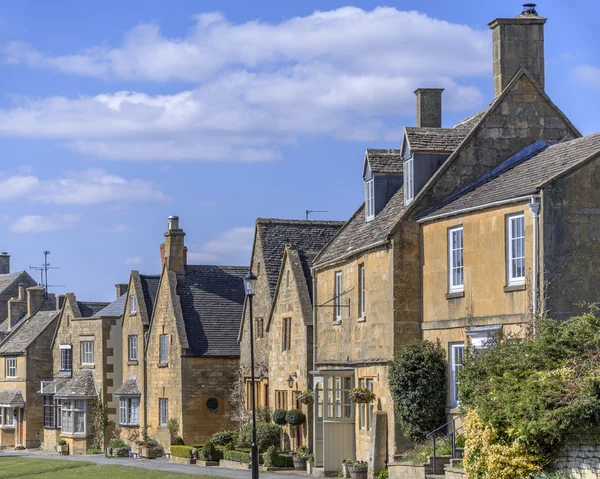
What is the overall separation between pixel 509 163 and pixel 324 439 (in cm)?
1069

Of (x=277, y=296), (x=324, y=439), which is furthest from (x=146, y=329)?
(x=324, y=439)

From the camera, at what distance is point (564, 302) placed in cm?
2627

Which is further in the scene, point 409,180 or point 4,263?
point 4,263

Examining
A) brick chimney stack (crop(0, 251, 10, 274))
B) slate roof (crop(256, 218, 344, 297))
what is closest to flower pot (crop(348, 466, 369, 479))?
slate roof (crop(256, 218, 344, 297))

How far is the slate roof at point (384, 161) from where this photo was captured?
35844 millimetres

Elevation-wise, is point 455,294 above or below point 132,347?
above

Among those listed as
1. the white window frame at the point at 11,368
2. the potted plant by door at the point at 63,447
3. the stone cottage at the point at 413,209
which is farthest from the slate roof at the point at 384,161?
the white window frame at the point at 11,368

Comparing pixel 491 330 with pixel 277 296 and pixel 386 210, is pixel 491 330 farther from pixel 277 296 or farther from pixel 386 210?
pixel 277 296

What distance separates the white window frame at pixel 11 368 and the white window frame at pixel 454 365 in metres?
44.4

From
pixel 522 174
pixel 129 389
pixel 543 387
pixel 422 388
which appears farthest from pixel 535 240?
pixel 129 389

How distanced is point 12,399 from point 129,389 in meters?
14.0

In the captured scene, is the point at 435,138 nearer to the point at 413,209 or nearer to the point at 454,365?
the point at 413,209

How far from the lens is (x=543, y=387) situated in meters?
22.6

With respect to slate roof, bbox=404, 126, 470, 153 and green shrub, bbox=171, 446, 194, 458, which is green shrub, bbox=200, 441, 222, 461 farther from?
slate roof, bbox=404, 126, 470, 153
